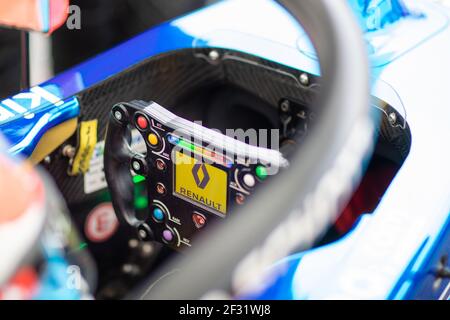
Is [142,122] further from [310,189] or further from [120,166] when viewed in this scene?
[310,189]

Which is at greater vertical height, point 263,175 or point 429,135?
point 429,135

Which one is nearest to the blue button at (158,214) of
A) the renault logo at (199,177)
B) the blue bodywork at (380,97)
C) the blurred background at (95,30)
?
the renault logo at (199,177)

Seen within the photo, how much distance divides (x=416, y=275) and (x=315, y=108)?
19.2 inches

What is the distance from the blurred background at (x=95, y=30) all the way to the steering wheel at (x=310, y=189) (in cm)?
147

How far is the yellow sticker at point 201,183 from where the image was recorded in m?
1.08

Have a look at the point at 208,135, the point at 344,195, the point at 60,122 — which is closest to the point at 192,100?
the point at 60,122

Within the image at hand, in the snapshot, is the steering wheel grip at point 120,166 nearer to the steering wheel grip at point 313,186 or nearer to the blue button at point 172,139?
the blue button at point 172,139

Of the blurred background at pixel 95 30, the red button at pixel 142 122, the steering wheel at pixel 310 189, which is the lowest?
the blurred background at pixel 95 30

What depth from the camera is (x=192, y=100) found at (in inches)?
57.9

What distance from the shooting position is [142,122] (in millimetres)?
1102

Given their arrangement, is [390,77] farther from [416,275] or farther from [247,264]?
[247,264]

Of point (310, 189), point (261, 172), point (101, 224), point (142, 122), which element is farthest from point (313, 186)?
point (101, 224)

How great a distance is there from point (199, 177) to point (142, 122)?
12cm

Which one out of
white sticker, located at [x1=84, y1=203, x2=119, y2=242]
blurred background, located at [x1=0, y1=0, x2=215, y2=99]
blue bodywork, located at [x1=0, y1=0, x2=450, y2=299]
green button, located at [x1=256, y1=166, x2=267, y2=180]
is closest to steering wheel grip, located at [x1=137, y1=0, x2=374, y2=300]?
blue bodywork, located at [x1=0, y1=0, x2=450, y2=299]
